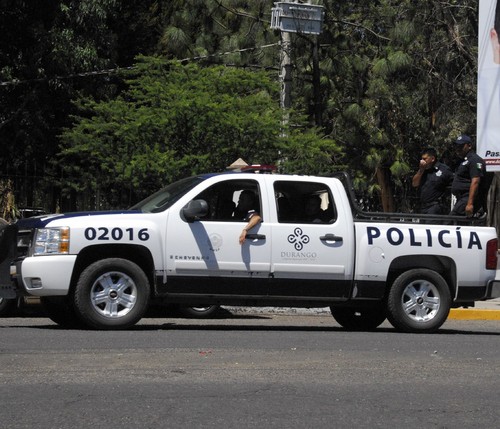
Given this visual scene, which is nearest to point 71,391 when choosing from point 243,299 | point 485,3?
point 243,299

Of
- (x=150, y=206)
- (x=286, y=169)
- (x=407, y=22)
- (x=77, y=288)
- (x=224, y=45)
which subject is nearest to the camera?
(x=77, y=288)

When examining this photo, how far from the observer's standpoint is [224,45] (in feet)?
122

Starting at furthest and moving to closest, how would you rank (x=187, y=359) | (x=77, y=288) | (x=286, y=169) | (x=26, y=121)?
(x=26, y=121) < (x=286, y=169) < (x=77, y=288) < (x=187, y=359)

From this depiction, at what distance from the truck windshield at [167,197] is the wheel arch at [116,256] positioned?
50 centimetres

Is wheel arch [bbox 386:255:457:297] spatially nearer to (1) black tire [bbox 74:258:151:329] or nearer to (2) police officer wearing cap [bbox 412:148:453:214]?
(2) police officer wearing cap [bbox 412:148:453:214]

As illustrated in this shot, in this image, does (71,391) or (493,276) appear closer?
(71,391)

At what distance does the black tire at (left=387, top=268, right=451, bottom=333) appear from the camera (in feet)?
42.6

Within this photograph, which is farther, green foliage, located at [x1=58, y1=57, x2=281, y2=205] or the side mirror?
green foliage, located at [x1=58, y1=57, x2=281, y2=205]

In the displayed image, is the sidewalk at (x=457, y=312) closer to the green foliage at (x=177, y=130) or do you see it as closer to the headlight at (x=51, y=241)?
the green foliage at (x=177, y=130)

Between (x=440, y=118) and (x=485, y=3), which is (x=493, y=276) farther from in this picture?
(x=440, y=118)

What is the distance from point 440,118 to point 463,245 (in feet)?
71.0

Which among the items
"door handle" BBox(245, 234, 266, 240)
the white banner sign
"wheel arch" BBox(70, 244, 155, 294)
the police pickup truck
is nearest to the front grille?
the police pickup truck

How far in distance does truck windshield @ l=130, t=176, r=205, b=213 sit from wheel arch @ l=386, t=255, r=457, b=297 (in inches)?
92.3

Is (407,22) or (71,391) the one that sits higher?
(407,22)
